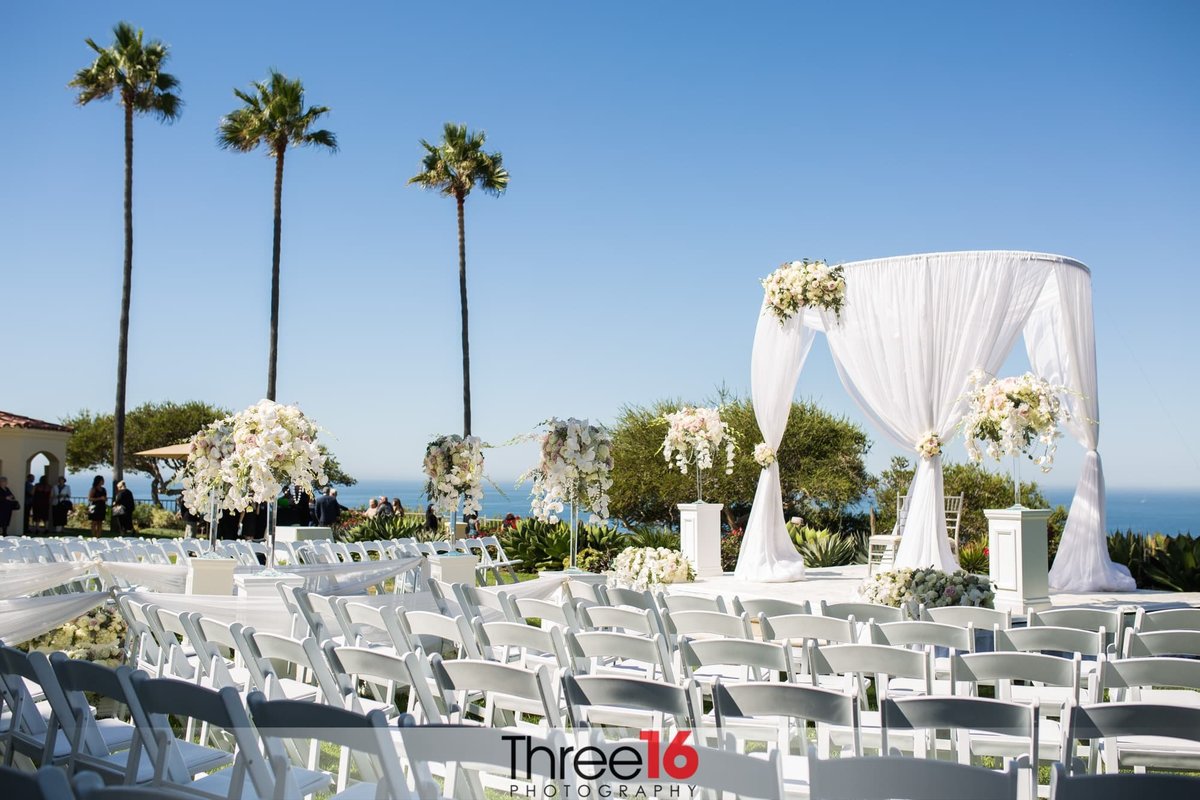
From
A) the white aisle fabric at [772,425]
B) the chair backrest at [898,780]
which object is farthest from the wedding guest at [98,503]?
the chair backrest at [898,780]

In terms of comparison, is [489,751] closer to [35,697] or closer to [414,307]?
[35,697]

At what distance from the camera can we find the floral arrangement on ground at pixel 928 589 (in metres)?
6.77

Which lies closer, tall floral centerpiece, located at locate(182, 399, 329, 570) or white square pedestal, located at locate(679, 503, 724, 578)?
tall floral centerpiece, located at locate(182, 399, 329, 570)

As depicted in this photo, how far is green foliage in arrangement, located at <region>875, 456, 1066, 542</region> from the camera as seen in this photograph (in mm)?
18062

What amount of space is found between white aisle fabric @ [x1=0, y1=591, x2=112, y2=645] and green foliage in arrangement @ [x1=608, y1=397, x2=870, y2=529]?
14.4m

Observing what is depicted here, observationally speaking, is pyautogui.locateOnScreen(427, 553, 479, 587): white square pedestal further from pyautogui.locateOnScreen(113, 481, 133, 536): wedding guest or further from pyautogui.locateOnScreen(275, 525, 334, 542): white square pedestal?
pyautogui.locateOnScreen(113, 481, 133, 536): wedding guest

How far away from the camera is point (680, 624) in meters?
4.61

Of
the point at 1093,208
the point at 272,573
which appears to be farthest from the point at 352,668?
the point at 1093,208

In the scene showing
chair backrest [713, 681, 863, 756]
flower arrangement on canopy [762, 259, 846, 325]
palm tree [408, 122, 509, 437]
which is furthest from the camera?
palm tree [408, 122, 509, 437]

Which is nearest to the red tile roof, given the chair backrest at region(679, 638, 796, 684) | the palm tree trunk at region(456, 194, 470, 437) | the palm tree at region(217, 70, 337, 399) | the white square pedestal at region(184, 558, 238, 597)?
the palm tree at region(217, 70, 337, 399)

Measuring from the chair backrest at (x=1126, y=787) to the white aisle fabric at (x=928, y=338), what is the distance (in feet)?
24.7

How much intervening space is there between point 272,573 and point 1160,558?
8.75m

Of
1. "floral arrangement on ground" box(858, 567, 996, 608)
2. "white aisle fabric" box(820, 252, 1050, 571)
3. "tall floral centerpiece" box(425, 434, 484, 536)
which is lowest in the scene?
"floral arrangement on ground" box(858, 567, 996, 608)

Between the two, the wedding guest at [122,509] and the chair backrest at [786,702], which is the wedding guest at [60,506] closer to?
the wedding guest at [122,509]
